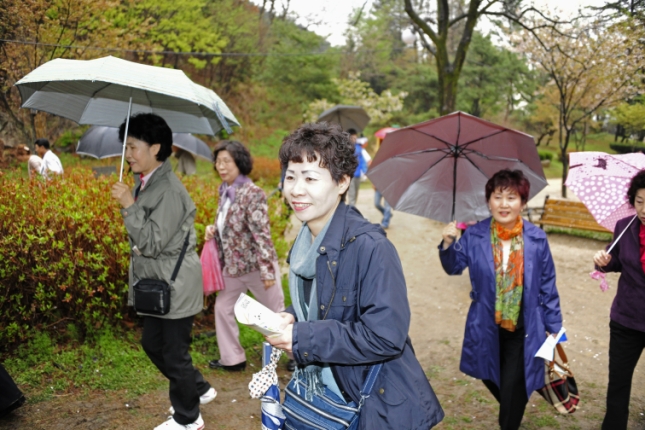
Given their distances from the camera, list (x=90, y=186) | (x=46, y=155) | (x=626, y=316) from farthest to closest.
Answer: (x=46, y=155) → (x=90, y=186) → (x=626, y=316)

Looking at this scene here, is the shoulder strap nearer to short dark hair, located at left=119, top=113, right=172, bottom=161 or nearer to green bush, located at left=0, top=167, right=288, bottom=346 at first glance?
→ short dark hair, located at left=119, top=113, right=172, bottom=161

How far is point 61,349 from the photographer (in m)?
4.37

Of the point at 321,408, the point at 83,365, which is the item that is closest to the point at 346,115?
the point at 83,365

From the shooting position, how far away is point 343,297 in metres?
1.81

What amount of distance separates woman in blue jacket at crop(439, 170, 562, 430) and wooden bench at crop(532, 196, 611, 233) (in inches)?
281

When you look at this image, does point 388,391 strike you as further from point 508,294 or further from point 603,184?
point 603,184

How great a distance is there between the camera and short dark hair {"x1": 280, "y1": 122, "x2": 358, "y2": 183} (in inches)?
77.1

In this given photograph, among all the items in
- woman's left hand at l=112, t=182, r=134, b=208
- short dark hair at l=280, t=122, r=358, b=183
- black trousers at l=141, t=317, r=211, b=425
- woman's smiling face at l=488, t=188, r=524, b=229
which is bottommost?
black trousers at l=141, t=317, r=211, b=425

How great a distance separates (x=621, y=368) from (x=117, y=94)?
12.4 feet

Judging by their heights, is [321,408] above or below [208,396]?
above

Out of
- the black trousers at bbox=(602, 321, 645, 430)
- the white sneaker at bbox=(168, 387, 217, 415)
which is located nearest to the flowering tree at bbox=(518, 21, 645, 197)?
the black trousers at bbox=(602, 321, 645, 430)

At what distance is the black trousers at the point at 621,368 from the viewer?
3178 mm

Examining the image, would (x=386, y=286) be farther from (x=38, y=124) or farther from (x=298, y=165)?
(x=38, y=124)

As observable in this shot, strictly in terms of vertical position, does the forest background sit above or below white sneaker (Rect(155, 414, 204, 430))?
above
